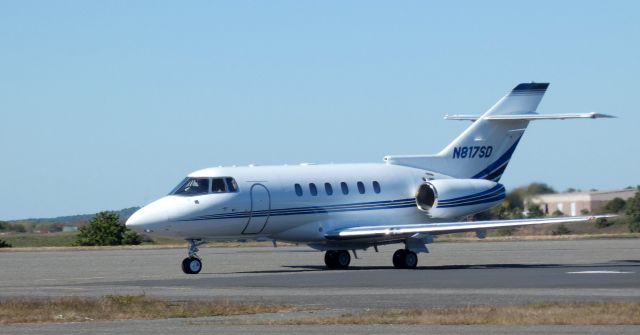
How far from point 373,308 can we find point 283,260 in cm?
2217

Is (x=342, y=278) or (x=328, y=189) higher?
(x=328, y=189)

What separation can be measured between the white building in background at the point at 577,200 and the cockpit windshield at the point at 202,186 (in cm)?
2241

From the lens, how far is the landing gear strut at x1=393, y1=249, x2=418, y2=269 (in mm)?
38719

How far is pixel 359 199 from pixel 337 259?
2.14 m

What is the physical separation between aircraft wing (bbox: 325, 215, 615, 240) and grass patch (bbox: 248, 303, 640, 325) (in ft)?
50.5

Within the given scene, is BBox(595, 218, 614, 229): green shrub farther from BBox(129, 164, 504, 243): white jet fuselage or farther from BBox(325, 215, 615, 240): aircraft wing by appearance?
BBox(325, 215, 615, 240): aircraft wing

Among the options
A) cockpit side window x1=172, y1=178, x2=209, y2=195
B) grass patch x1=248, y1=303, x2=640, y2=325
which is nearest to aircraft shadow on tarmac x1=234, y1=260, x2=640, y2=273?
cockpit side window x1=172, y1=178, x2=209, y2=195

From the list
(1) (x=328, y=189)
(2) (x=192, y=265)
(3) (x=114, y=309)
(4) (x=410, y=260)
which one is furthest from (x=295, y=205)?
(3) (x=114, y=309)

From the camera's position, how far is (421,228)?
3831 cm

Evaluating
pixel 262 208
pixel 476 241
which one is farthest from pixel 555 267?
pixel 476 241

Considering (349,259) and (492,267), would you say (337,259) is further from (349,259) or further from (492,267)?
(492,267)

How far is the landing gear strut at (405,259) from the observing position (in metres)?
38.7

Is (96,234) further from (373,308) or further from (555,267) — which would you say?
(373,308)

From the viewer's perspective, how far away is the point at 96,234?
2594 inches
